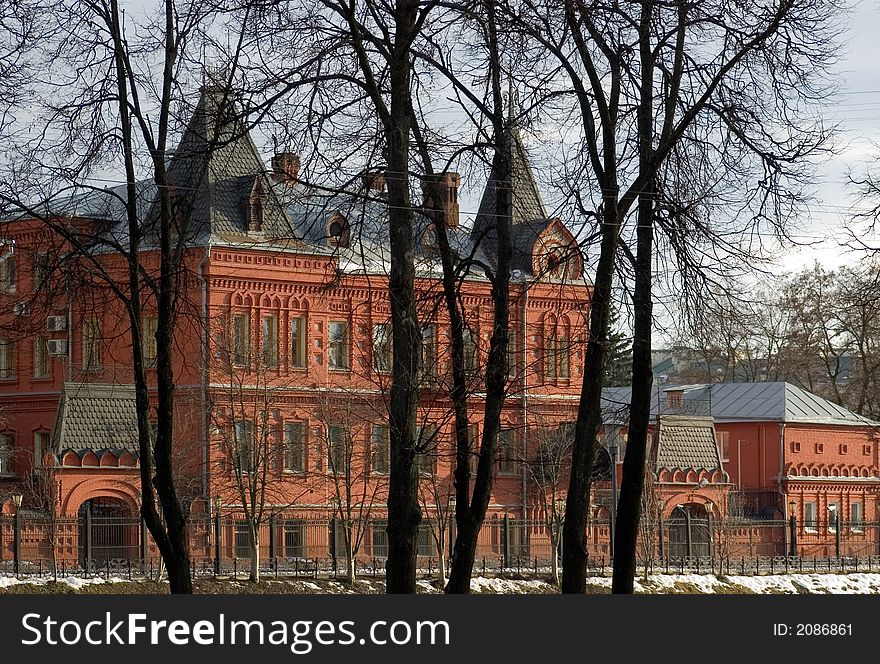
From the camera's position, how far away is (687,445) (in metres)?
54.2

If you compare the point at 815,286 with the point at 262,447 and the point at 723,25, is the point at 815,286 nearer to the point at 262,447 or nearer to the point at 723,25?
the point at 262,447

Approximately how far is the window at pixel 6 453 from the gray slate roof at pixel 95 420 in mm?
3063

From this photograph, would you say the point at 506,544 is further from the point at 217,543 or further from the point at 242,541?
the point at 217,543

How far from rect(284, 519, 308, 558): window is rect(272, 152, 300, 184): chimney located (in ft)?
85.6

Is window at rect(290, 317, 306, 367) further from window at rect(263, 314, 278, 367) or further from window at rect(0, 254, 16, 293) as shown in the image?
window at rect(0, 254, 16, 293)

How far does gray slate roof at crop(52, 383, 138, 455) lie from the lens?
42.8 m

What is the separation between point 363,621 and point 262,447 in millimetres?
30596

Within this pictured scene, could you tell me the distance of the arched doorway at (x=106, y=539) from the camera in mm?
39000

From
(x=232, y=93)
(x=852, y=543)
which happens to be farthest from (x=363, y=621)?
(x=852, y=543)

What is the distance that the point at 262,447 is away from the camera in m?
44.9

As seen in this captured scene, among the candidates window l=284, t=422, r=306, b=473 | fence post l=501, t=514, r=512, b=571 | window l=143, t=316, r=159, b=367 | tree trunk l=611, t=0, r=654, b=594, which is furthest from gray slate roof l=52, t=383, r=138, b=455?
tree trunk l=611, t=0, r=654, b=594

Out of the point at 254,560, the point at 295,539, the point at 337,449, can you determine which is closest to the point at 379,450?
the point at 337,449

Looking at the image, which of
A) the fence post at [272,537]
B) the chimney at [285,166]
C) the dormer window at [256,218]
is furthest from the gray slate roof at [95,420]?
the chimney at [285,166]

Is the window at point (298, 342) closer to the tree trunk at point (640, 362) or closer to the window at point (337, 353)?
the window at point (337, 353)
